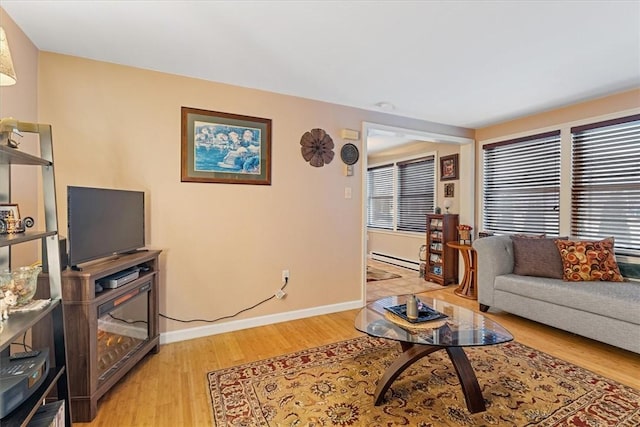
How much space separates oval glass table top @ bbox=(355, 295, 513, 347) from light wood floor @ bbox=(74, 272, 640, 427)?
2.61 ft

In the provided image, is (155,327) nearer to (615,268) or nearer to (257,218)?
(257,218)

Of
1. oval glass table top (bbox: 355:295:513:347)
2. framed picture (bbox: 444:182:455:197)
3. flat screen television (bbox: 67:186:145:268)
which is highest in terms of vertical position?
framed picture (bbox: 444:182:455:197)

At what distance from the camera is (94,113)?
2.25 meters

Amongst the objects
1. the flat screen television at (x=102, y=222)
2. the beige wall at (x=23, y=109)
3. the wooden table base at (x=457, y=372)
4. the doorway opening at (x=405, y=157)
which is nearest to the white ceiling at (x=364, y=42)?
the beige wall at (x=23, y=109)

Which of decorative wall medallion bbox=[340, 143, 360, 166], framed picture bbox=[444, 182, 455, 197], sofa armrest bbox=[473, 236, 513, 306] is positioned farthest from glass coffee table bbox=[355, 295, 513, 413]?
framed picture bbox=[444, 182, 455, 197]

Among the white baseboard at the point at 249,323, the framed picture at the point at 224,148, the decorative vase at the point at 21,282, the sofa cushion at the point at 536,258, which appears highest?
the framed picture at the point at 224,148

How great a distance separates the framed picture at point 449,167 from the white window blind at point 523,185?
409mm

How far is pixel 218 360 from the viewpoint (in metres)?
2.20

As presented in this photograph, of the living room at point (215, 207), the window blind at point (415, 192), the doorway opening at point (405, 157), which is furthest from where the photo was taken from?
the window blind at point (415, 192)

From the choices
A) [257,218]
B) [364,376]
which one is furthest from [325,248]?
[364,376]

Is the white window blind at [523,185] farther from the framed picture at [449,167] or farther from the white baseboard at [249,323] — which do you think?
the white baseboard at [249,323]

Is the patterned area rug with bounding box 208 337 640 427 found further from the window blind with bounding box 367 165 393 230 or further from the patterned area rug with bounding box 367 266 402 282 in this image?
the window blind with bounding box 367 165 393 230

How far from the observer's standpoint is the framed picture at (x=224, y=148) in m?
2.54

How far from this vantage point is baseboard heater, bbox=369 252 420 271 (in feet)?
17.3
